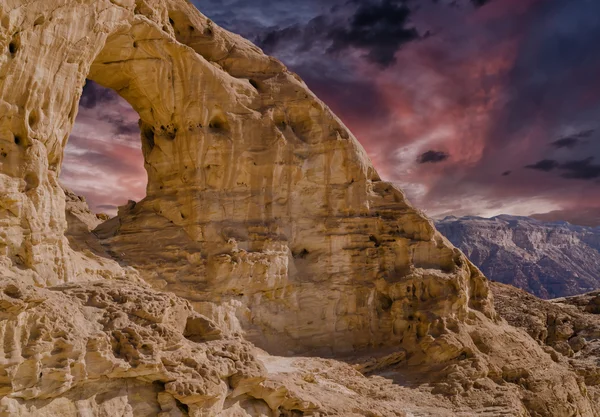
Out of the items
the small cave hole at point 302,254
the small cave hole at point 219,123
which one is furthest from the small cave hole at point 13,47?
the small cave hole at point 302,254

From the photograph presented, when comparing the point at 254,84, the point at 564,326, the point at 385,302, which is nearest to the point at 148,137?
the point at 254,84

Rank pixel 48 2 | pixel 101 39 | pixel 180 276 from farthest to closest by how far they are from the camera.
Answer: pixel 180 276 < pixel 101 39 < pixel 48 2

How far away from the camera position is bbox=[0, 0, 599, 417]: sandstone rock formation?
1234 centimetres

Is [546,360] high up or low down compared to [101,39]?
down

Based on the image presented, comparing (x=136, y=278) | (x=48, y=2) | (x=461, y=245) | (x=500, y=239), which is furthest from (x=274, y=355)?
(x=500, y=239)

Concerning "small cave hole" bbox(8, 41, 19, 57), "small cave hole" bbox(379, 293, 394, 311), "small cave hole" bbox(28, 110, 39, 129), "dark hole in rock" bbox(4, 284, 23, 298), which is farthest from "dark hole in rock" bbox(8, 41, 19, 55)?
"small cave hole" bbox(379, 293, 394, 311)

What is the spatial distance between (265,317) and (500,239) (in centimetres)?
14701

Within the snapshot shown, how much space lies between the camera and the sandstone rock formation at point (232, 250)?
12.3 m

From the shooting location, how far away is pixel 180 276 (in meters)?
20.0

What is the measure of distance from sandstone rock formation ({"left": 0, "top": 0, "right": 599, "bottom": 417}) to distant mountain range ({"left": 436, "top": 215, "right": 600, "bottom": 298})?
121357 millimetres

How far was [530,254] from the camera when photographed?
155750mm

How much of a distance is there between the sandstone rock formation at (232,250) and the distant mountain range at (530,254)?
121m

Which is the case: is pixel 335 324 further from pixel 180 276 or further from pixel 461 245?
pixel 461 245

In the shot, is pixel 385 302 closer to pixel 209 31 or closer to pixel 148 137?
pixel 148 137
